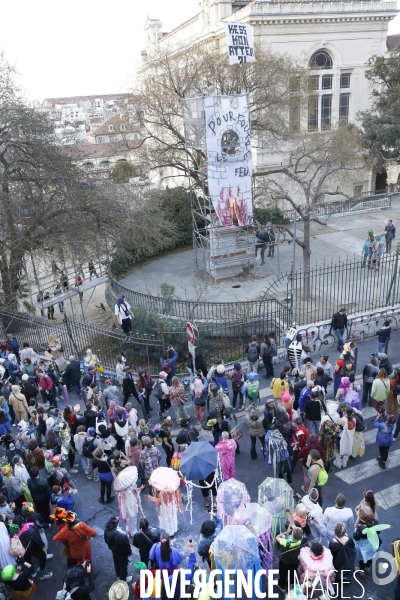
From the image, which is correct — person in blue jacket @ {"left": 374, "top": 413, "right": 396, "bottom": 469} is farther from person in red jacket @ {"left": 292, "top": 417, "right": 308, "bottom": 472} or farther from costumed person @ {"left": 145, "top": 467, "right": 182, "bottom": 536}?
costumed person @ {"left": 145, "top": 467, "right": 182, "bottom": 536}

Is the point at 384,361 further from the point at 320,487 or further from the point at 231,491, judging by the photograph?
the point at 231,491

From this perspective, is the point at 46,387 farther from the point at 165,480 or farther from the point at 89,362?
the point at 165,480

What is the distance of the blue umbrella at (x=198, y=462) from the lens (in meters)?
7.44

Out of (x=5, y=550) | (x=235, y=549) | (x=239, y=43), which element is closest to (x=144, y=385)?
(x=5, y=550)

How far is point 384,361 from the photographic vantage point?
1020 cm

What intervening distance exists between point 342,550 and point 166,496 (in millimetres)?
2592

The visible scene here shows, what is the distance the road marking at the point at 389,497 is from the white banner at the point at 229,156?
11482 mm

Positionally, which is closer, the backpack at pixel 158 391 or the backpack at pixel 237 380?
the backpack at pixel 158 391

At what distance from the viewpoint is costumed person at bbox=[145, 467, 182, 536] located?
713 cm

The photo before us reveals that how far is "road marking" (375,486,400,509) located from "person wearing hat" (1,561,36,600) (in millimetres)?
5319

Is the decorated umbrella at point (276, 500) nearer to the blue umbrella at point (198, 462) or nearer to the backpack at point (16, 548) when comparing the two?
the blue umbrella at point (198, 462)

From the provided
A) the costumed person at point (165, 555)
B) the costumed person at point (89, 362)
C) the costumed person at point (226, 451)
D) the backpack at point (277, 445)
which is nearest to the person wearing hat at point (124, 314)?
the costumed person at point (89, 362)

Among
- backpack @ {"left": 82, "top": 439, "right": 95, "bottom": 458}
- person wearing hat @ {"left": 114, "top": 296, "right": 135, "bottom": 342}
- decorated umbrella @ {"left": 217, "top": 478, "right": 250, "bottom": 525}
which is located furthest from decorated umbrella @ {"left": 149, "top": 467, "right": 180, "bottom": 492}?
person wearing hat @ {"left": 114, "top": 296, "right": 135, "bottom": 342}

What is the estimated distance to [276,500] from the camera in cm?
680
